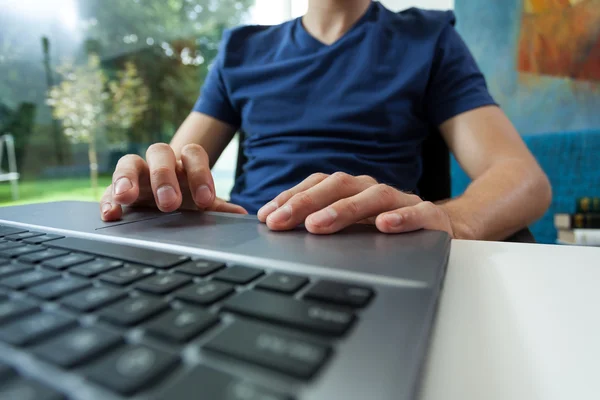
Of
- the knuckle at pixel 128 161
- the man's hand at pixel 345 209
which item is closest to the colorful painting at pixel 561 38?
the man's hand at pixel 345 209

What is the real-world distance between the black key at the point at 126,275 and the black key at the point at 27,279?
31 millimetres

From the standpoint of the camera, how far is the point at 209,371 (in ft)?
0.42

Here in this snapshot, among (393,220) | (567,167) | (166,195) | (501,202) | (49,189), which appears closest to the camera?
(393,220)

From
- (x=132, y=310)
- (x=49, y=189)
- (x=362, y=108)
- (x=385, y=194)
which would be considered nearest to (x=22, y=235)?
(x=132, y=310)

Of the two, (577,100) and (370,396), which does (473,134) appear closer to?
(370,396)

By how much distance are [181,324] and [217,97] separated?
2.84 feet

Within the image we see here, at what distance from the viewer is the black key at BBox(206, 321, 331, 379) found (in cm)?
13

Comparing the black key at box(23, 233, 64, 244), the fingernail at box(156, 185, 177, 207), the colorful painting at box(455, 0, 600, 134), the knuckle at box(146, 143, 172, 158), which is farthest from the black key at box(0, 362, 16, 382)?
the colorful painting at box(455, 0, 600, 134)

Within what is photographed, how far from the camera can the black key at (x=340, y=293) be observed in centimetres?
18

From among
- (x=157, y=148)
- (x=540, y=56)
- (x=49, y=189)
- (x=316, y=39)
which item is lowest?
(x=49, y=189)

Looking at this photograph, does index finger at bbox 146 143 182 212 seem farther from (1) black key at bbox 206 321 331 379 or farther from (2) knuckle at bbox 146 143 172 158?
(1) black key at bbox 206 321 331 379

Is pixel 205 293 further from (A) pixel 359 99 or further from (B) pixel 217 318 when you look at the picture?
(A) pixel 359 99

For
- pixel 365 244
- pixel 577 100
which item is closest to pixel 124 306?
pixel 365 244

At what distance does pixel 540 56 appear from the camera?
169 cm
